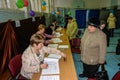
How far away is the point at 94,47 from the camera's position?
3.21 metres

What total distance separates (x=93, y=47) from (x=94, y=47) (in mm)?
20

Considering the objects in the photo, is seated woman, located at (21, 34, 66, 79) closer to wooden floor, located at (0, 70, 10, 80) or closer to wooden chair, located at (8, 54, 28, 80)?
wooden chair, located at (8, 54, 28, 80)

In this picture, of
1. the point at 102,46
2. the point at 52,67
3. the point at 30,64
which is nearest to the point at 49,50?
the point at 52,67

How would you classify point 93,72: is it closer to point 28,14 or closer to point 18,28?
point 18,28

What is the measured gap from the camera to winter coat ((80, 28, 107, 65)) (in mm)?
3068

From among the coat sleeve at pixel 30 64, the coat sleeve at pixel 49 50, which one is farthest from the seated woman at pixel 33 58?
the coat sleeve at pixel 49 50

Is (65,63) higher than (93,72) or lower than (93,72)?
higher

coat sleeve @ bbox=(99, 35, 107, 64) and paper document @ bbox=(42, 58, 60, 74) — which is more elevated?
coat sleeve @ bbox=(99, 35, 107, 64)

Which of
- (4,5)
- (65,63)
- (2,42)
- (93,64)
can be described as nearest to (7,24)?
(2,42)

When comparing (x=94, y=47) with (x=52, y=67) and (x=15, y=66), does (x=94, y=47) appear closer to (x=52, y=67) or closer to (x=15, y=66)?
(x=52, y=67)

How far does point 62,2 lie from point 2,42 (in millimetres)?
12517

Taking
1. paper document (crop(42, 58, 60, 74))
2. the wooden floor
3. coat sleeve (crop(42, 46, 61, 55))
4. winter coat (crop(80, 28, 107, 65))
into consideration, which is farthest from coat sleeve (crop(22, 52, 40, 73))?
winter coat (crop(80, 28, 107, 65))

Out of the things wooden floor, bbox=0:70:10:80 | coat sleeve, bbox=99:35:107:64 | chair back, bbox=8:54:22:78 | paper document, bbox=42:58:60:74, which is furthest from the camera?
wooden floor, bbox=0:70:10:80

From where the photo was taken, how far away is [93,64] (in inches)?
134
